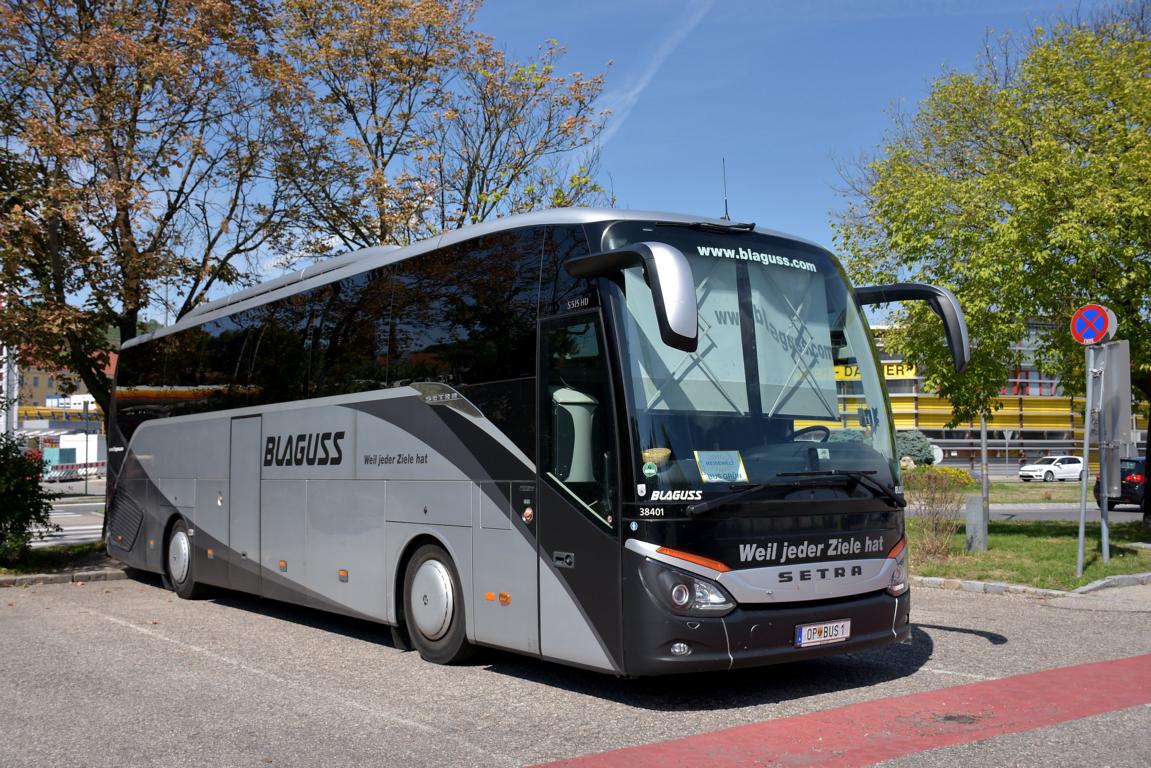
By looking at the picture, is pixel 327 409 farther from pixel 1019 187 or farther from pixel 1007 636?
pixel 1019 187

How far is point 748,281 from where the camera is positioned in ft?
25.8

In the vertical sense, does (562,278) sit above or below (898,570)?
above

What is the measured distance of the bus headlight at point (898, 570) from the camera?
8070 mm

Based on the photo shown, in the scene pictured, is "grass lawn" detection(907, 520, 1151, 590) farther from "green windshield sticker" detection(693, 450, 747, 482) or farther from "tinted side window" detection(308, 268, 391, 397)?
"tinted side window" detection(308, 268, 391, 397)

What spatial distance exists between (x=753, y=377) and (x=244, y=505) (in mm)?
7335

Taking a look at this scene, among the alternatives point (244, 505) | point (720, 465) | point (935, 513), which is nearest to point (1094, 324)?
point (935, 513)

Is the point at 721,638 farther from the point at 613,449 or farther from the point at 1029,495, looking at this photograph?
the point at 1029,495

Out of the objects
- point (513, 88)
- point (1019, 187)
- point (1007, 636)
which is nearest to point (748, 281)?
point (1007, 636)

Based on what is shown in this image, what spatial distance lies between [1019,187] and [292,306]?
455 inches

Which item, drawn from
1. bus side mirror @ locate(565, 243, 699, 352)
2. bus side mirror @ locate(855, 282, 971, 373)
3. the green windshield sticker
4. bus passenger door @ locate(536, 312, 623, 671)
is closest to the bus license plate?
the green windshield sticker

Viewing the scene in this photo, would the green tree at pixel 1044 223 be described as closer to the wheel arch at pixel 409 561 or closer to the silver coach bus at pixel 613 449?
the silver coach bus at pixel 613 449

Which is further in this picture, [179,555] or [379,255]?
[179,555]

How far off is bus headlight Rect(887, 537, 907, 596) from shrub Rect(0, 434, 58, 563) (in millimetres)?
12675

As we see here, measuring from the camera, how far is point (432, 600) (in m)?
9.05
